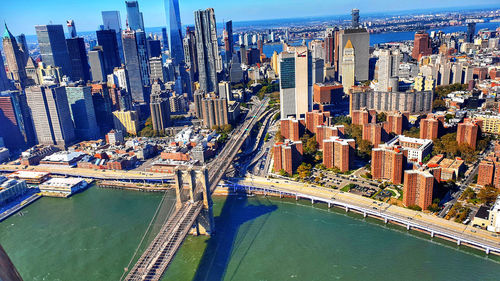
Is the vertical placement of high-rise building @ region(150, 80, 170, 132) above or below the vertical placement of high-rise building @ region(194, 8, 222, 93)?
below

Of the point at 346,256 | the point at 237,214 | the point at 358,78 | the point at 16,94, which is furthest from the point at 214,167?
the point at 358,78

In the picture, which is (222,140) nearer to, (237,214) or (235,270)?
(237,214)

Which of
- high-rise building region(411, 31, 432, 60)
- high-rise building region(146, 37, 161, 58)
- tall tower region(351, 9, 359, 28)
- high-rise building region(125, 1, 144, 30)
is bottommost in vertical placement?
high-rise building region(411, 31, 432, 60)

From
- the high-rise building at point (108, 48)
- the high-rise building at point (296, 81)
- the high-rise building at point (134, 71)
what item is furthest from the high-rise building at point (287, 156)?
the high-rise building at point (108, 48)

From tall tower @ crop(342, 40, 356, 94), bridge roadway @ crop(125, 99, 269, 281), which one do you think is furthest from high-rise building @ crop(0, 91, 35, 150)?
tall tower @ crop(342, 40, 356, 94)

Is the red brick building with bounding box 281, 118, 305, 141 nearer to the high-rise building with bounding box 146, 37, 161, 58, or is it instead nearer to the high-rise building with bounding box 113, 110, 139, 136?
the high-rise building with bounding box 113, 110, 139, 136
